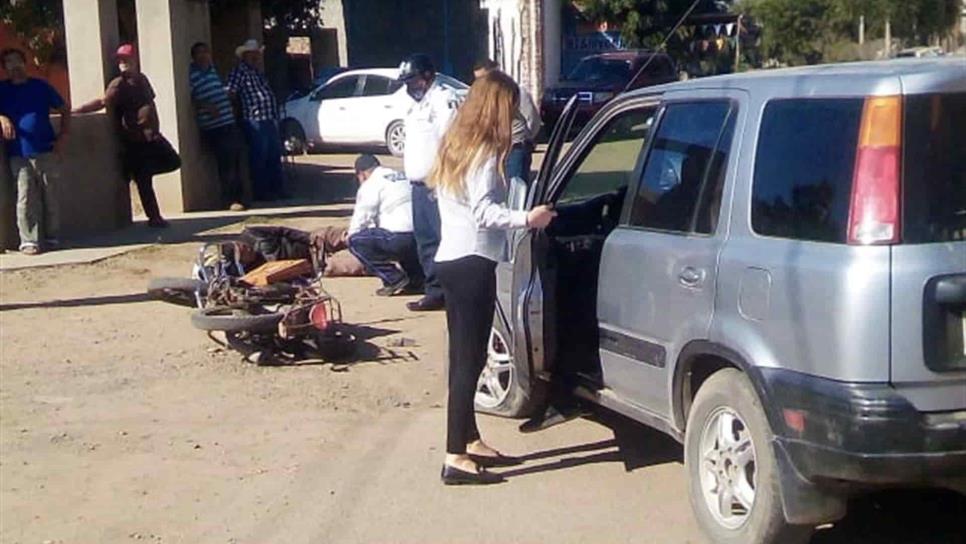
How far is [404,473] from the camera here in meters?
7.59

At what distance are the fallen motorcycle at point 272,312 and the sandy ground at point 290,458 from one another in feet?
0.48

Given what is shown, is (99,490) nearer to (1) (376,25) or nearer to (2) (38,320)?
(2) (38,320)

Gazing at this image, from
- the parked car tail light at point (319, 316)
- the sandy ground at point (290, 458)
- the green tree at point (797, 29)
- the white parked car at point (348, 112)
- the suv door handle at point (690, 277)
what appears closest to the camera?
the suv door handle at point (690, 277)

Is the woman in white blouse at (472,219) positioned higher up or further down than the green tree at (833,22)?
further down

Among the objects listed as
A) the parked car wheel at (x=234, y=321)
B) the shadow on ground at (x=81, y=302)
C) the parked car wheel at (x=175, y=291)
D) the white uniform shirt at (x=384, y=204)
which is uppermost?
the white uniform shirt at (x=384, y=204)

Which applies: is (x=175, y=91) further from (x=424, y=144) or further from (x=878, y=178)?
(x=878, y=178)

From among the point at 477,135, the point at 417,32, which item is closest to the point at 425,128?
the point at 477,135

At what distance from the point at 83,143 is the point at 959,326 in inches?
447

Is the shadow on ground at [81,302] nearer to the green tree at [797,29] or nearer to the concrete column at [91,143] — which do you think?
the concrete column at [91,143]

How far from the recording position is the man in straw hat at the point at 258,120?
17.3 m

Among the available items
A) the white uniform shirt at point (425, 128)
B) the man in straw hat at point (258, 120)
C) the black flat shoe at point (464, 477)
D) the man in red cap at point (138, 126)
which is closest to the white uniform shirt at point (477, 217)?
the black flat shoe at point (464, 477)

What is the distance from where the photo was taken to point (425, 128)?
10.2m

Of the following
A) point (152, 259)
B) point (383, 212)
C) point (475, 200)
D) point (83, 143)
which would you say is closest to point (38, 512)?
point (475, 200)

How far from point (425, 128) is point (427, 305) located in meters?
1.58
